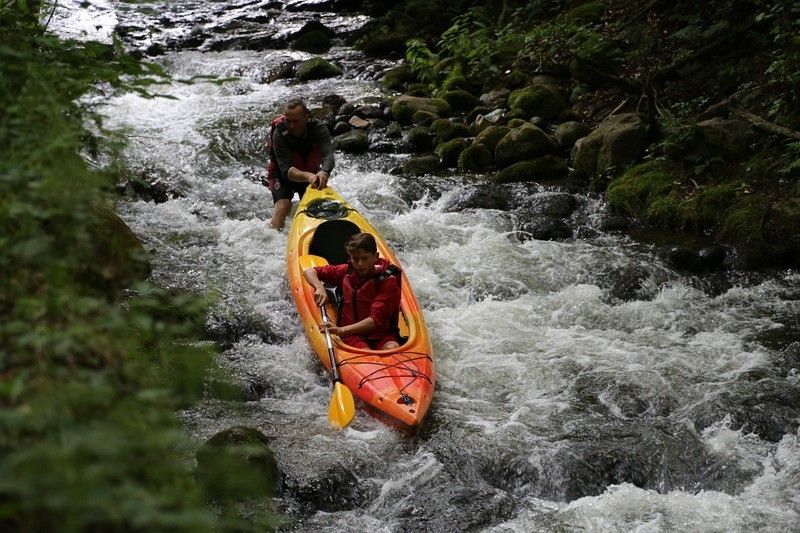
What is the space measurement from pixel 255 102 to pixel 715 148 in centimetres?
A: 701

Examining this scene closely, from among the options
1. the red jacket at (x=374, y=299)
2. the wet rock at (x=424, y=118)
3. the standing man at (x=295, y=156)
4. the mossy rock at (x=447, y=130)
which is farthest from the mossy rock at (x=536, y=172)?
the red jacket at (x=374, y=299)

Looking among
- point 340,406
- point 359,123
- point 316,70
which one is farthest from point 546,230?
A: point 316,70

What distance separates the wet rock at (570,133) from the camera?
941cm

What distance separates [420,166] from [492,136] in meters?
0.99

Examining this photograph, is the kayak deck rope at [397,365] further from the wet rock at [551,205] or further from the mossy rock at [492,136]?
the mossy rock at [492,136]

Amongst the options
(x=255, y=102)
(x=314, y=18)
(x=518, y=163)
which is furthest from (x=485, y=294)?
(x=314, y=18)

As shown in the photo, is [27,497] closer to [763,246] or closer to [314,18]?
[763,246]

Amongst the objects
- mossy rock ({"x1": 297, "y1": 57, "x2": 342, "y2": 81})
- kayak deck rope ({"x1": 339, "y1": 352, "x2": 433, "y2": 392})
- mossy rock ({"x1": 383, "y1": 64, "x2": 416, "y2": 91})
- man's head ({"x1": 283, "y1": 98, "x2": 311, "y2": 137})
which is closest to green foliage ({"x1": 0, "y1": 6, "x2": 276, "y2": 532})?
kayak deck rope ({"x1": 339, "y1": 352, "x2": 433, "y2": 392})

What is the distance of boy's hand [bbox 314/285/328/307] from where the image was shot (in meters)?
5.34

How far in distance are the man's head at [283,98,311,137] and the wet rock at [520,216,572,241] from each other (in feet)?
7.62

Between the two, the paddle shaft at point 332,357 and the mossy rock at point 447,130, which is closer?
the paddle shaft at point 332,357

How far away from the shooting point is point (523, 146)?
9.20 meters

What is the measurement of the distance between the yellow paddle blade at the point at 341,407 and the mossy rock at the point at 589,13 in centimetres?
874

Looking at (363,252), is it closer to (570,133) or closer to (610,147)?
(610,147)
